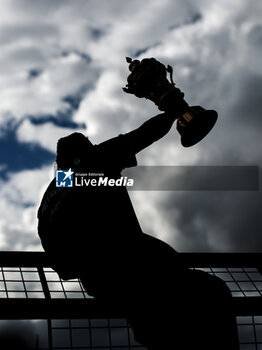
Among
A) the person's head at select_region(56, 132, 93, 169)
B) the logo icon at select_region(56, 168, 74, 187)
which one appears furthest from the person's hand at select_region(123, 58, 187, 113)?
the logo icon at select_region(56, 168, 74, 187)

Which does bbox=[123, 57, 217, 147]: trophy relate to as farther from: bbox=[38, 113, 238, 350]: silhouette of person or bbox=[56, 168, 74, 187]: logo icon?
bbox=[56, 168, 74, 187]: logo icon

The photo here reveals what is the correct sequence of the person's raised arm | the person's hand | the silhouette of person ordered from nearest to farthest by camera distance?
the silhouette of person → the person's raised arm → the person's hand

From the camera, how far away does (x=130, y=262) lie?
91.2 inches

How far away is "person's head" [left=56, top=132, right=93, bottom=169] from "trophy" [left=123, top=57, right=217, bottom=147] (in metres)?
0.45

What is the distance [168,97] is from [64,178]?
0.84 m

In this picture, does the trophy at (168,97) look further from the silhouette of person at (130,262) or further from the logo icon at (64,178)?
the logo icon at (64,178)

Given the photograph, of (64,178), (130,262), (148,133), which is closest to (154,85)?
(148,133)

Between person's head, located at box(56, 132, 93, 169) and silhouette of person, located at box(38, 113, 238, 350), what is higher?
person's head, located at box(56, 132, 93, 169)

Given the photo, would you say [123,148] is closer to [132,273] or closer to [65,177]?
[65,177]

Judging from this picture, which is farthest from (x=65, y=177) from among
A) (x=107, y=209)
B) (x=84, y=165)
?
(x=107, y=209)

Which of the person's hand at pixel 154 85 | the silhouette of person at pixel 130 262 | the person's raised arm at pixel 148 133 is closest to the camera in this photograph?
the silhouette of person at pixel 130 262

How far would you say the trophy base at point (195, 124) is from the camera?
2.51 m

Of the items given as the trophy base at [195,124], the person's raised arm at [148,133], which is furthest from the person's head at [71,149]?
the trophy base at [195,124]

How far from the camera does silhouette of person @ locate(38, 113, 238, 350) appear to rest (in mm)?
2205
